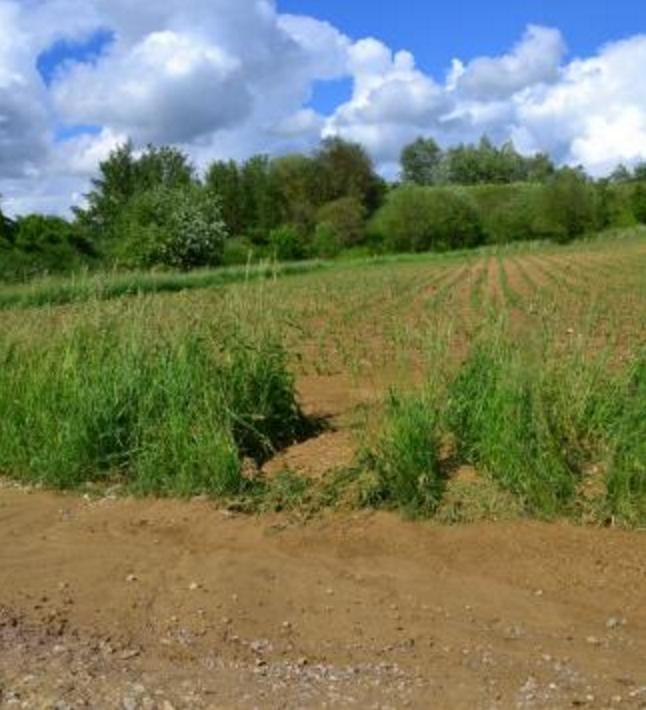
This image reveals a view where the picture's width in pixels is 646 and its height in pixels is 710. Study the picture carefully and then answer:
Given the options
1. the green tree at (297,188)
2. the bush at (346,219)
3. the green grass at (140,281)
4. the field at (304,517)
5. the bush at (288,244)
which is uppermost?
the green tree at (297,188)

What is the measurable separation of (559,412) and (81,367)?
3724 mm

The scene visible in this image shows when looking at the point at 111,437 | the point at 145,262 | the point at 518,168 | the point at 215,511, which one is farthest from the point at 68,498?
the point at 518,168

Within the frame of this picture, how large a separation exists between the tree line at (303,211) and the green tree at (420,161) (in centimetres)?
503

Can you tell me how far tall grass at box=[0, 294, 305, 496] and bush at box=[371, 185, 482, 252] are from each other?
63.7 metres

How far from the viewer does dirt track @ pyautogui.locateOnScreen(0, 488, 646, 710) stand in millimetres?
4352

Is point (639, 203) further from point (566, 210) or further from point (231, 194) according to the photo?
point (231, 194)

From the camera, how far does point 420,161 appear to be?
103 m

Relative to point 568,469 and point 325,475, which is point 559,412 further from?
point 325,475

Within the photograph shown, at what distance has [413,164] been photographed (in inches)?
4045

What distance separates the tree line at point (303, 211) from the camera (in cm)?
4519

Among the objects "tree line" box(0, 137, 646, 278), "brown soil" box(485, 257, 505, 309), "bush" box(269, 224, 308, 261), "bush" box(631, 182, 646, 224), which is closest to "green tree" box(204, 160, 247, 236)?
"tree line" box(0, 137, 646, 278)

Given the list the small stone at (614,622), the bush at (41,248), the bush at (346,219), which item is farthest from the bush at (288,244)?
the small stone at (614,622)

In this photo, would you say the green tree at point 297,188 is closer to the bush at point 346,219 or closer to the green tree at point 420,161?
the bush at point 346,219

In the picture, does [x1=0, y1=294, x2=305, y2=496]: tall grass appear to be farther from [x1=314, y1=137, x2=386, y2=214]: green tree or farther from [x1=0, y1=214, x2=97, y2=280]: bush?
[x1=314, y1=137, x2=386, y2=214]: green tree
